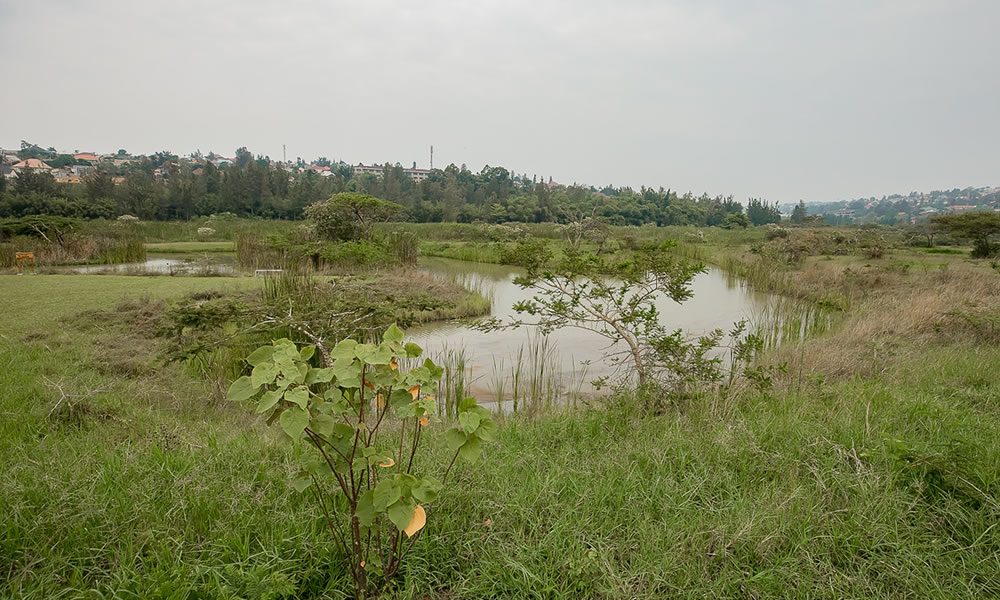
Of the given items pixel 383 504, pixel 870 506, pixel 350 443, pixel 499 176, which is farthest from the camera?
pixel 499 176

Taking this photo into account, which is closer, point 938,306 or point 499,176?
point 938,306

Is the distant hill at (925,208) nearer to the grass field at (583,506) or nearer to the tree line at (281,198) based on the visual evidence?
the tree line at (281,198)

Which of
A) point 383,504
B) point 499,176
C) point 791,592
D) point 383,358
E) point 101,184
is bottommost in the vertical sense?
point 791,592

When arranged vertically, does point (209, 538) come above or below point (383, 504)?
below

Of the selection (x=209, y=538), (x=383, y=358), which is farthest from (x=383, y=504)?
(x=209, y=538)

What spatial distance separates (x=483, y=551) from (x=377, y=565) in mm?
343

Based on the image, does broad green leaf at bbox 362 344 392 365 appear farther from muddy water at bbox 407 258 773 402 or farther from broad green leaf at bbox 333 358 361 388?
muddy water at bbox 407 258 773 402

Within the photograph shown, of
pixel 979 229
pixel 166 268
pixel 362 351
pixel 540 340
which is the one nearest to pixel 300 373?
pixel 362 351

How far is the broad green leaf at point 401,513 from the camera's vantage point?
1.24 m

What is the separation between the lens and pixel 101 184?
27.0 metres

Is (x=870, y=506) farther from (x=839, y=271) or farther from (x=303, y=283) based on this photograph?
(x=839, y=271)

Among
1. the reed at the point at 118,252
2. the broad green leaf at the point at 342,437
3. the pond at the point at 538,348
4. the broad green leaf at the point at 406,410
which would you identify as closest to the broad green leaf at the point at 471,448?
the broad green leaf at the point at 406,410

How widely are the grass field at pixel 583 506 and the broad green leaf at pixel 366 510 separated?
0.31 metres

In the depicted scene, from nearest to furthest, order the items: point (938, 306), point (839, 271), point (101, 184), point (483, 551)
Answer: point (483, 551), point (938, 306), point (839, 271), point (101, 184)
